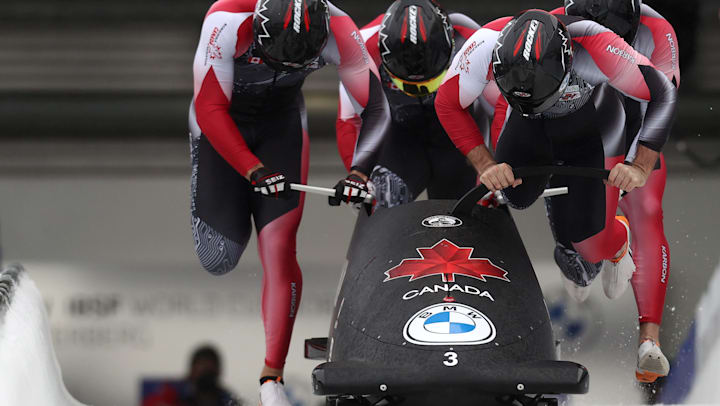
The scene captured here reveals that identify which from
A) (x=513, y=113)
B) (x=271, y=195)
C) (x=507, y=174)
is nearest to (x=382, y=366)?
(x=507, y=174)

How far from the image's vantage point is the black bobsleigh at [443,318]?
2.18 metres

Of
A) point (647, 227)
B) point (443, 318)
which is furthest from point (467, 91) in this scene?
point (647, 227)

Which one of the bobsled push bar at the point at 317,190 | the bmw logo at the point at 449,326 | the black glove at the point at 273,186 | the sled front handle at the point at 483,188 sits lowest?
the bmw logo at the point at 449,326

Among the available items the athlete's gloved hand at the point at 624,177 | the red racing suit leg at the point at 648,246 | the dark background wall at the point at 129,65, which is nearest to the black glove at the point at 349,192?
the athlete's gloved hand at the point at 624,177

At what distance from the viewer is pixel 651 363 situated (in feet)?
11.8

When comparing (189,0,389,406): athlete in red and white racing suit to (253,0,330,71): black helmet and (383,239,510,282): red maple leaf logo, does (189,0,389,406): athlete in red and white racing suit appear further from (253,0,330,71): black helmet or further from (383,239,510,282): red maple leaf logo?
(383,239,510,282): red maple leaf logo

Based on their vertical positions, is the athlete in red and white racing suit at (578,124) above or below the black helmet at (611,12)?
below

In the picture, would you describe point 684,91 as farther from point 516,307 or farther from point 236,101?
point 516,307

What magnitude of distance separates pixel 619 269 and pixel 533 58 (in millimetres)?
1275

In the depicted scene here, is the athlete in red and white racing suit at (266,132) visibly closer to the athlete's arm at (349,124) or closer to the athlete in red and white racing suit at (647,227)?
the athlete's arm at (349,124)

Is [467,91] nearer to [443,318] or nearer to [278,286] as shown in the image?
[278,286]

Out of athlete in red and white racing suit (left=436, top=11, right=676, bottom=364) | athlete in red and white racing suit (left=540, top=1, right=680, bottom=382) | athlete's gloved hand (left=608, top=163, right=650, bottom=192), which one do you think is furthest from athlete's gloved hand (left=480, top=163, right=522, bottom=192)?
athlete in red and white racing suit (left=540, top=1, right=680, bottom=382)

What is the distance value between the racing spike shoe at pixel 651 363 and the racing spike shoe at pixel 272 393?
48.2 inches

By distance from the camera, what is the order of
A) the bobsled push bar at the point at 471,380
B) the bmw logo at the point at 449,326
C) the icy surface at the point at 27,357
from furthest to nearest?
the icy surface at the point at 27,357, the bmw logo at the point at 449,326, the bobsled push bar at the point at 471,380
